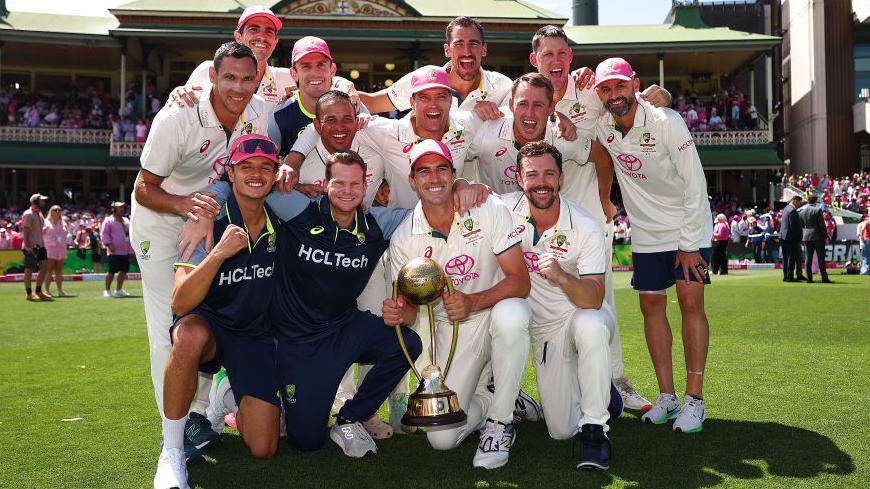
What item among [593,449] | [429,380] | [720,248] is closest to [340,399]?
[429,380]

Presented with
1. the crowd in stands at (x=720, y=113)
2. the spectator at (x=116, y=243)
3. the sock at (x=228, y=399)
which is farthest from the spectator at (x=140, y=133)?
the sock at (x=228, y=399)

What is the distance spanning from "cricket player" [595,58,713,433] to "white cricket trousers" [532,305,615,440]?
806mm

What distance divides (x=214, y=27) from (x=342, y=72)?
6.11 metres

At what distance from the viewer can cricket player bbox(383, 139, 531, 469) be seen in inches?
199

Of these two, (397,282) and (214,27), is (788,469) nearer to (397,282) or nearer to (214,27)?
(397,282)

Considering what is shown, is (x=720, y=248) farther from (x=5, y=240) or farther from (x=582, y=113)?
(x=5, y=240)

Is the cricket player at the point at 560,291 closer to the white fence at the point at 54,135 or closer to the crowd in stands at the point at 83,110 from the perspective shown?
the crowd in stands at the point at 83,110

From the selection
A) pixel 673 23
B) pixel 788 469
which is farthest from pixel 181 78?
pixel 788 469

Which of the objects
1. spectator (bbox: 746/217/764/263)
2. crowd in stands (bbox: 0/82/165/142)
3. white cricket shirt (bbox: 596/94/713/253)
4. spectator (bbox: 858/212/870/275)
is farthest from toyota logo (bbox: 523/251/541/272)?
crowd in stands (bbox: 0/82/165/142)

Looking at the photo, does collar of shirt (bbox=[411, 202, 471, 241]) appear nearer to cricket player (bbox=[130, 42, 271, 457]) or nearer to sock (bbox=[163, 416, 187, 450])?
cricket player (bbox=[130, 42, 271, 457])

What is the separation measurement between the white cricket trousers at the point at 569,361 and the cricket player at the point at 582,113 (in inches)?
41.0

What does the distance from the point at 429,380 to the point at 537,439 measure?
1072 millimetres

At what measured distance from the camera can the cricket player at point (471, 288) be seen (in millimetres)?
5059

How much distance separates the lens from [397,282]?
5.04 meters
